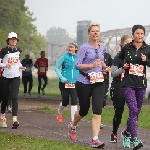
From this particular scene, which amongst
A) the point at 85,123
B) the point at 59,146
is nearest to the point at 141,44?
the point at 59,146

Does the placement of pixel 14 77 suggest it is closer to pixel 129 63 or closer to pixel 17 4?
pixel 129 63

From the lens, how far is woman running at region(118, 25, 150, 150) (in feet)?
26.7

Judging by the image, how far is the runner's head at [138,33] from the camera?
8.13 meters

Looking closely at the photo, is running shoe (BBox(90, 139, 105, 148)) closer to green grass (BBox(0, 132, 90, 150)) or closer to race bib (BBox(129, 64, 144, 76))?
green grass (BBox(0, 132, 90, 150))

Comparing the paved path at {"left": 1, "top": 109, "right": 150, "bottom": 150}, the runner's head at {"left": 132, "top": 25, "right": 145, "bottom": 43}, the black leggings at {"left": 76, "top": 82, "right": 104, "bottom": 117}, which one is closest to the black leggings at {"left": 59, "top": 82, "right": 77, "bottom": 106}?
the paved path at {"left": 1, "top": 109, "right": 150, "bottom": 150}

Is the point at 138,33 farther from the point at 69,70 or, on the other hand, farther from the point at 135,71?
the point at 69,70

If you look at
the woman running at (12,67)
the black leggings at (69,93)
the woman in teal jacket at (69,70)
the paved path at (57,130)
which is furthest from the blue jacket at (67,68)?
the paved path at (57,130)

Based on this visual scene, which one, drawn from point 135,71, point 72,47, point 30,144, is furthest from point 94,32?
point 72,47

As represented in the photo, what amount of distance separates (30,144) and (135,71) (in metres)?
1.77

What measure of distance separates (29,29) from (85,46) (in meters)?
77.7

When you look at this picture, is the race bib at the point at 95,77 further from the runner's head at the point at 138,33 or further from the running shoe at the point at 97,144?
the running shoe at the point at 97,144

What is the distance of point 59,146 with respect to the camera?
7832mm

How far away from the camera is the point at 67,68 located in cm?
1132

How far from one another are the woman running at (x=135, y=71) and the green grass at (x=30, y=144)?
3.05 feet
